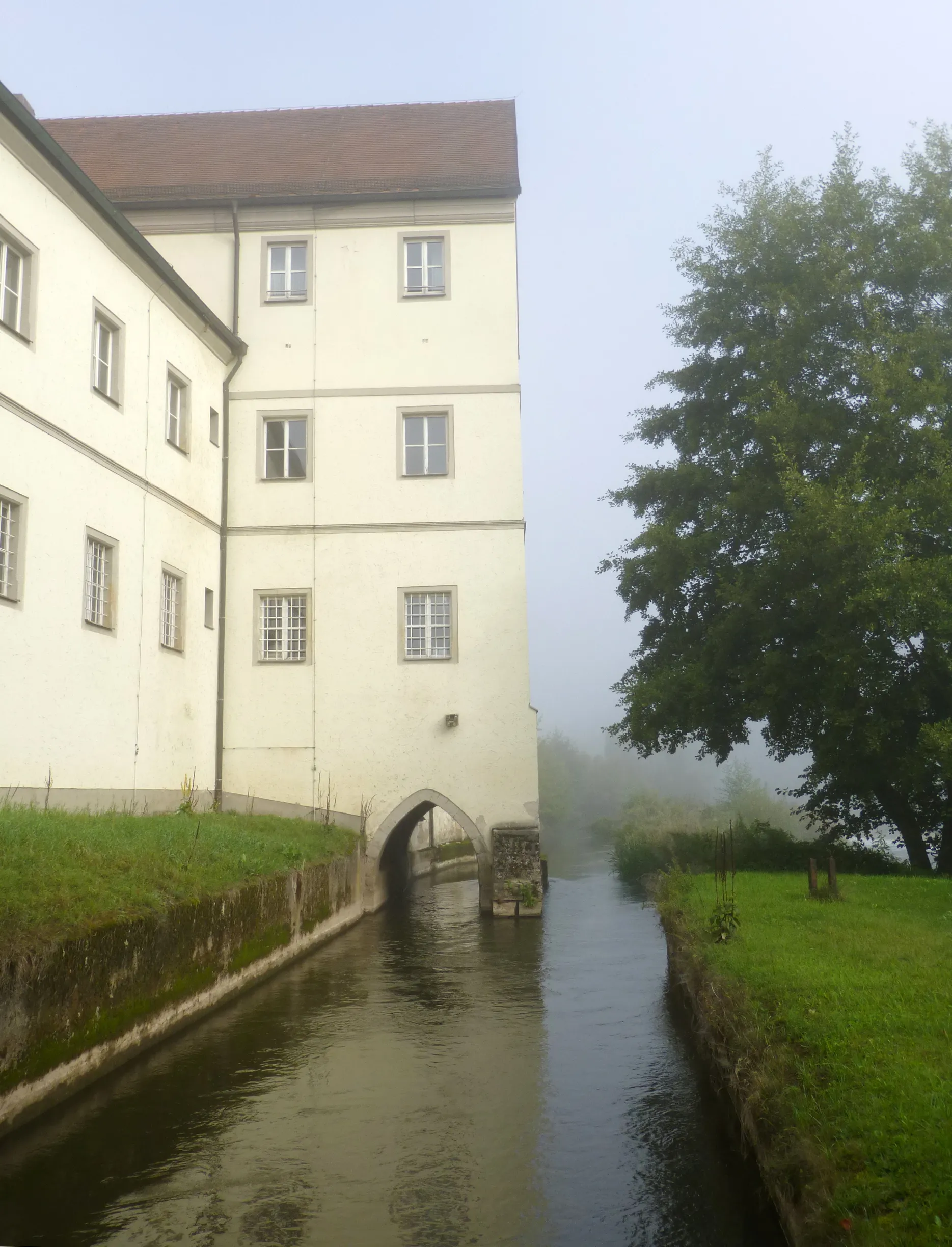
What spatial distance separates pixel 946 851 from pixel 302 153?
20.6 m

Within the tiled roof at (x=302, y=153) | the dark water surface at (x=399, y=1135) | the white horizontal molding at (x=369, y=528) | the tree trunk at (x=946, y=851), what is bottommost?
the dark water surface at (x=399, y=1135)

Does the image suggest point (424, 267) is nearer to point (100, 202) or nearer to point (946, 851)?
point (100, 202)

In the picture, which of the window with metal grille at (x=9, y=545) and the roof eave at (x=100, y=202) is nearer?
the roof eave at (x=100, y=202)

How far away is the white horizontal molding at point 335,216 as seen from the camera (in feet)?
78.8

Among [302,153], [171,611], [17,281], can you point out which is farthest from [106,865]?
[302,153]

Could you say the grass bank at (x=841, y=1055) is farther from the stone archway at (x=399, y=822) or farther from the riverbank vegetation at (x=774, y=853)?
the stone archway at (x=399, y=822)

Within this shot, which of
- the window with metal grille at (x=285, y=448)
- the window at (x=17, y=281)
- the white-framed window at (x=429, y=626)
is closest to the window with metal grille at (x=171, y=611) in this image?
the window with metal grille at (x=285, y=448)

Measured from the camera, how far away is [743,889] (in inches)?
606

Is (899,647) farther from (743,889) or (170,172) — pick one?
(170,172)

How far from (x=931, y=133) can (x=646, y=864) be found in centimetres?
1820

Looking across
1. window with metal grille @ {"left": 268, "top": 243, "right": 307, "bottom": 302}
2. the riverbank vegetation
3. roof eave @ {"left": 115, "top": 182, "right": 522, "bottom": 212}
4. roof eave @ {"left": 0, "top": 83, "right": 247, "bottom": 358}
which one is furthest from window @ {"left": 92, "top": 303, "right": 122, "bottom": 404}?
the riverbank vegetation

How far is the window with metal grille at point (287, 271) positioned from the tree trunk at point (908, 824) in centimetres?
1559

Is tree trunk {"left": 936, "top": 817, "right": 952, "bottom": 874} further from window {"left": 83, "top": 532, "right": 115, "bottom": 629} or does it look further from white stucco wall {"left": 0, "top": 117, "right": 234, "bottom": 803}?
window {"left": 83, "top": 532, "right": 115, "bottom": 629}

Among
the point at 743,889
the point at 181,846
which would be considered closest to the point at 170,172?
the point at 181,846
